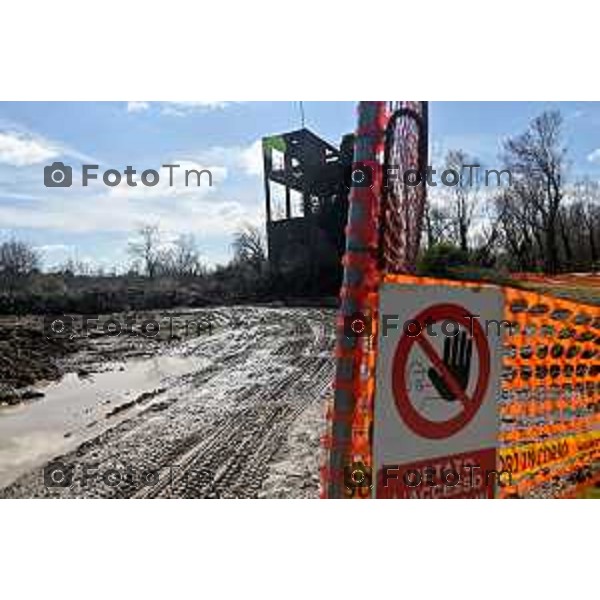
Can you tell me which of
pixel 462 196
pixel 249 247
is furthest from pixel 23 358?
pixel 462 196

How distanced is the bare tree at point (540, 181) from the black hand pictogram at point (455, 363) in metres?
0.50

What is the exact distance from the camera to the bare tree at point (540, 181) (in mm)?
2885

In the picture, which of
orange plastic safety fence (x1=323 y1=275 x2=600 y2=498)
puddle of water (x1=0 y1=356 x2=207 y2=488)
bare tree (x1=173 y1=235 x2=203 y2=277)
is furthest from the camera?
orange plastic safety fence (x1=323 y1=275 x2=600 y2=498)

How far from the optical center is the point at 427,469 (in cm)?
294

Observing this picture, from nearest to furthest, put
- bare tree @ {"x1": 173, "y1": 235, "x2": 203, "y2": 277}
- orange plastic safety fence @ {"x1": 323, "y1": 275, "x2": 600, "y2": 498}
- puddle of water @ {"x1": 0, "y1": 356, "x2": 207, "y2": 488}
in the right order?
puddle of water @ {"x1": 0, "y1": 356, "x2": 207, "y2": 488}, bare tree @ {"x1": 173, "y1": 235, "x2": 203, "y2": 277}, orange plastic safety fence @ {"x1": 323, "y1": 275, "x2": 600, "y2": 498}

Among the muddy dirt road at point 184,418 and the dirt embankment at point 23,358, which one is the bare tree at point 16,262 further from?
the muddy dirt road at point 184,418

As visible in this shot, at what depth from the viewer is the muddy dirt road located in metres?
2.76

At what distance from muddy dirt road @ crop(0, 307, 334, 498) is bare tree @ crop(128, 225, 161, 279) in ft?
0.76

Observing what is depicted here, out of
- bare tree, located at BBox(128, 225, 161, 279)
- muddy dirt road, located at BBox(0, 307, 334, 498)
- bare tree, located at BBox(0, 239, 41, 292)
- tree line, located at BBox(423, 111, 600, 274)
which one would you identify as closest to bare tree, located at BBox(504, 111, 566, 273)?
tree line, located at BBox(423, 111, 600, 274)

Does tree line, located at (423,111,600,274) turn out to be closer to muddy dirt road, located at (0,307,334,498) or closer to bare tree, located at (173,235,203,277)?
muddy dirt road, located at (0,307,334,498)

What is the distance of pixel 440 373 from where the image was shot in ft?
9.44

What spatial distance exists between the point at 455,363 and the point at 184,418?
41.0 inches

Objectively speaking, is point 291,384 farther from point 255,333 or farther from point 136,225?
point 136,225
